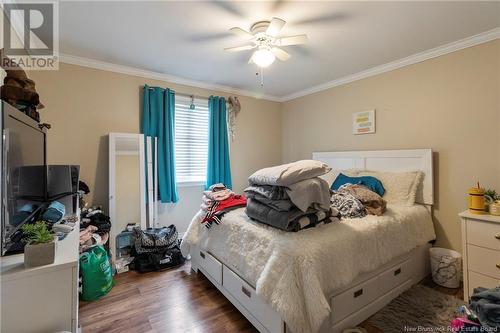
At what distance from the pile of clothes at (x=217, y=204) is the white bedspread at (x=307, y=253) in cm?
8

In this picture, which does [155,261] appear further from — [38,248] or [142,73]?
[142,73]

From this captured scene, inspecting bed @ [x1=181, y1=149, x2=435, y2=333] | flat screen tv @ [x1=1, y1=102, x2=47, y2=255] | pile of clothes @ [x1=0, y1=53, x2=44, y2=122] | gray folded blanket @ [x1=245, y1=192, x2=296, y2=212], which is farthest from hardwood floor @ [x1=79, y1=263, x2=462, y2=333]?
pile of clothes @ [x1=0, y1=53, x2=44, y2=122]

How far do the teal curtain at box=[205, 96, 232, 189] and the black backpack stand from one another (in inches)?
45.8

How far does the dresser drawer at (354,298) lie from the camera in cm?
158

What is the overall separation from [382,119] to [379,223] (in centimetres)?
170

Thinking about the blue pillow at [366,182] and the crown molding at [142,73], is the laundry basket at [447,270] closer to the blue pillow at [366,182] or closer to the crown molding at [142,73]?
the blue pillow at [366,182]

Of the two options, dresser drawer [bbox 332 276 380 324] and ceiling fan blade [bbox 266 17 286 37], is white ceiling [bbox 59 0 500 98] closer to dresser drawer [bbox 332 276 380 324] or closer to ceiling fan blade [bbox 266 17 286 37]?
ceiling fan blade [bbox 266 17 286 37]

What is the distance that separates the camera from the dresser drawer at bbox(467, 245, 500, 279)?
188cm

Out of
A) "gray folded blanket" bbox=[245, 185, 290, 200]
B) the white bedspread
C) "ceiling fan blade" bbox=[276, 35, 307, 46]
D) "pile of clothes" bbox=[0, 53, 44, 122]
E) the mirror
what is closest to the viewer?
the white bedspread

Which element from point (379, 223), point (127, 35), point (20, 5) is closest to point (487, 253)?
point (379, 223)

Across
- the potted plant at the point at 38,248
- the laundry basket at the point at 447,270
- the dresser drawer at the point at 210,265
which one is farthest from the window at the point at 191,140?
the laundry basket at the point at 447,270

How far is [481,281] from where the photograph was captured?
1945 millimetres

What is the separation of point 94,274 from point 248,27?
2671 mm

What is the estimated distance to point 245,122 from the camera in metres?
4.13
